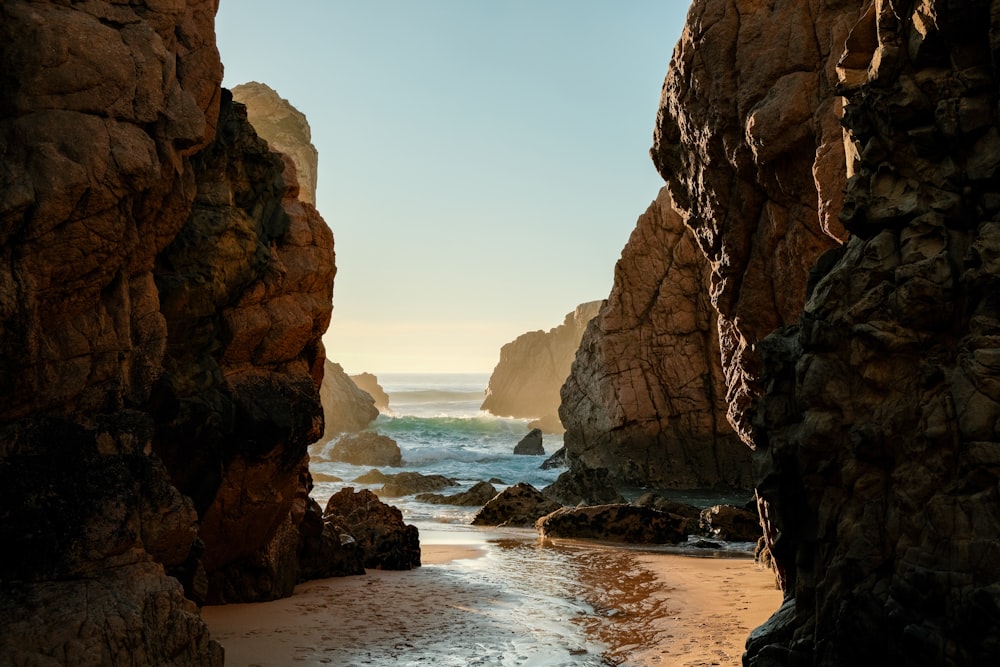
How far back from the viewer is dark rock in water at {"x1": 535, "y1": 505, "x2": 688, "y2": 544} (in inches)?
831

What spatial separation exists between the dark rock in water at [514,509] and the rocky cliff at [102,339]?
49.7 feet

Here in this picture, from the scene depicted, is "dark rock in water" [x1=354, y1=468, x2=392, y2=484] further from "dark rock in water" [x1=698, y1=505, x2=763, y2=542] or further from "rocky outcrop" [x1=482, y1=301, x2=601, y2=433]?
"rocky outcrop" [x1=482, y1=301, x2=601, y2=433]

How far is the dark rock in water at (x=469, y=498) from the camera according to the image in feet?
101

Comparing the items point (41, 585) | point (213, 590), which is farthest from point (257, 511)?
point (41, 585)

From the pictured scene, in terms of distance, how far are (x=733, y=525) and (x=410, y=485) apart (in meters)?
16.4

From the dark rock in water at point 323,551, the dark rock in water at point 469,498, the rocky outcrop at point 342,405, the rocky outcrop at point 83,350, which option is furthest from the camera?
the rocky outcrop at point 342,405

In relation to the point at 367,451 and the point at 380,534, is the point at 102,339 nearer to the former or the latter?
the point at 380,534

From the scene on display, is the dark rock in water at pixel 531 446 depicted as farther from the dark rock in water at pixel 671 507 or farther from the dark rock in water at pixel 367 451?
the dark rock in water at pixel 671 507

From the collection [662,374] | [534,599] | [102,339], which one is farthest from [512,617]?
[662,374]

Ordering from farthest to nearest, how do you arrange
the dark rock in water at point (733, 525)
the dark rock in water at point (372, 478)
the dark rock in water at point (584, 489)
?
the dark rock in water at point (372, 478)
the dark rock in water at point (584, 489)
the dark rock in water at point (733, 525)

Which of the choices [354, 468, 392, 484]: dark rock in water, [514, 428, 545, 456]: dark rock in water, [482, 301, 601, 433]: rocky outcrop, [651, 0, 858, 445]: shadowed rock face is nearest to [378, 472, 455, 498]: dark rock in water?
[354, 468, 392, 484]: dark rock in water

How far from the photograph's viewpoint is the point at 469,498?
101 feet

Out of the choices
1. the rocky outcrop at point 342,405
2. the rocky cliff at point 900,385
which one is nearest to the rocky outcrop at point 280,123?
the rocky outcrop at point 342,405

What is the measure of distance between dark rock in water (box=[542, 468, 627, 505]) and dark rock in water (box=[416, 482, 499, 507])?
269 cm
